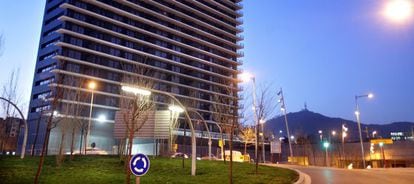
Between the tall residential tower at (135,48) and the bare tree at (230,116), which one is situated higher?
the tall residential tower at (135,48)

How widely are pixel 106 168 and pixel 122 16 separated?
76143mm

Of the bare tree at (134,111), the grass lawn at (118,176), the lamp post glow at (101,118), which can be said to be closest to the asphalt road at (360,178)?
the grass lawn at (118,176)

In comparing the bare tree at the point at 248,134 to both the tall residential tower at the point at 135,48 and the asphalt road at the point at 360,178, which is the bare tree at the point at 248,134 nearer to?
the tall residential tower at the point at 135,48

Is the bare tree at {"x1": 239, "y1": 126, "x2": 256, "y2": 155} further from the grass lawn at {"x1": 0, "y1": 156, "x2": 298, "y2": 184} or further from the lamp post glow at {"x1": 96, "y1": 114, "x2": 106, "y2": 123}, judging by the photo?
the lamp post glow at {"x1": 96, "y1": 114, "x2": 106, "y2": 123}

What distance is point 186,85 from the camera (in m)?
103

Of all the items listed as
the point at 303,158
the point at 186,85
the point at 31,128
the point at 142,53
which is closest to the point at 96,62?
the point at 142,53

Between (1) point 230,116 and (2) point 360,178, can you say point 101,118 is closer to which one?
(1) point 230,116

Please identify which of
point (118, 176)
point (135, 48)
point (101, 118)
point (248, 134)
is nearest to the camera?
point (118, 176)

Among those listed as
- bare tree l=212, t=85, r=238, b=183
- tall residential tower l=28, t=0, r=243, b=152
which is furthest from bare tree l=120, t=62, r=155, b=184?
tall residential tower l=28, t=0, r=243, b=152

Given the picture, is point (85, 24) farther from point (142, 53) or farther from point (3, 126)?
point (3, 126)

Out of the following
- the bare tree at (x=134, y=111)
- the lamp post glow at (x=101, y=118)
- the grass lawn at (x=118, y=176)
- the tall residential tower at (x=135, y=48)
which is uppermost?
the tall residential tower at (x=135, y=48)

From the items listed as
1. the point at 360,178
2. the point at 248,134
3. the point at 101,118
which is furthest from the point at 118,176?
the point at 101,118

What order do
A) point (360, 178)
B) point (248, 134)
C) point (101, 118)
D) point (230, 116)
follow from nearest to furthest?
point (360, 178) < point (230, 116) < point (248, 134) < point (101, 118)

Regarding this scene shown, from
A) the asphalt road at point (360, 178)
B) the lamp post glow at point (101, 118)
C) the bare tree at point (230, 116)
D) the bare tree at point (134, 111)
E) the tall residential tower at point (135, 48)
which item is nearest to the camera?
the bare tree at point (134, 111)
